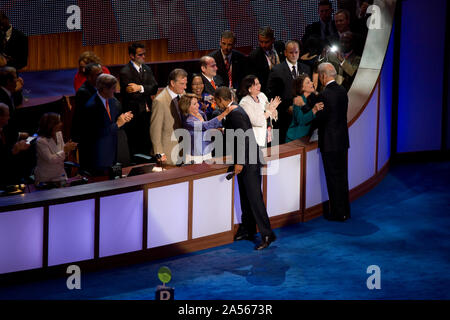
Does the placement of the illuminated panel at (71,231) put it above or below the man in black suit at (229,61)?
below

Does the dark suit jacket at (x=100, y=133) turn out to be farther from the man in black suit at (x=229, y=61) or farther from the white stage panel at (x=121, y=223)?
the man in black suit at (x=229, y=61)

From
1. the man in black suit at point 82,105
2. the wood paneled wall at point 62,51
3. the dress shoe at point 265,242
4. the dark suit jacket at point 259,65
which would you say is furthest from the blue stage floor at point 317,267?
the wood paneled wall at point 62,51

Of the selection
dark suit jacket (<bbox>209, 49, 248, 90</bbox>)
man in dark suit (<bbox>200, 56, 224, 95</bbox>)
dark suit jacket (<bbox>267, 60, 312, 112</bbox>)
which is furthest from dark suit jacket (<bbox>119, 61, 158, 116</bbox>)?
dark suit jacket (<bbox>267, 60, 312, 112</bbox>)

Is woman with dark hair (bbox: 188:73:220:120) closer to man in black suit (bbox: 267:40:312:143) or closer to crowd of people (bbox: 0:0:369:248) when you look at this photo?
crowd of people (bbox: 0:0:369:248)

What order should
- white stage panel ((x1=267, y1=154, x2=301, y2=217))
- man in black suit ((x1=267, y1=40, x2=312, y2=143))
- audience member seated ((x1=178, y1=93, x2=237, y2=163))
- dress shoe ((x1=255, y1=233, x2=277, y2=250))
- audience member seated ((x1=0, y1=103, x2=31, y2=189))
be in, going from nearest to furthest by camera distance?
audience member seated ((x1=0, y1=103, x2=31, y2=189)), dress shoe ((x1=255, y1=233, x2=277, y2=250)), audience member seated ((x1=178, y1=93, x2=237, y2=163)), white stage panel ((x1=267, y1=154, x2=301, y2=217)), man in black suit ((x1=267, y1=40, x2=312, y2=143))

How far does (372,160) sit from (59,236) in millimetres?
3936

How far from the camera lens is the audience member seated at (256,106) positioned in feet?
24.4

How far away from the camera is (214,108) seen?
8211 mm

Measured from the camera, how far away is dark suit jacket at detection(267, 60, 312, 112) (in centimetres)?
861

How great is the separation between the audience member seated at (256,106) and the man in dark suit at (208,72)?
0.72 m

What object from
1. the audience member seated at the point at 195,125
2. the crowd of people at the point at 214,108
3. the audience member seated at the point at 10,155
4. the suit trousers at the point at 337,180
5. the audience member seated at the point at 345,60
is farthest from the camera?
the audience member seated at the point at 345,60

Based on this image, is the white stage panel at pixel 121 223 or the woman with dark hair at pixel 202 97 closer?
the white stage panel at pixel 121 223

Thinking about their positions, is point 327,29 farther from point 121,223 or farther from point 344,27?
point 121,223

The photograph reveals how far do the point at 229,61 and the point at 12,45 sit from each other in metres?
2.37
